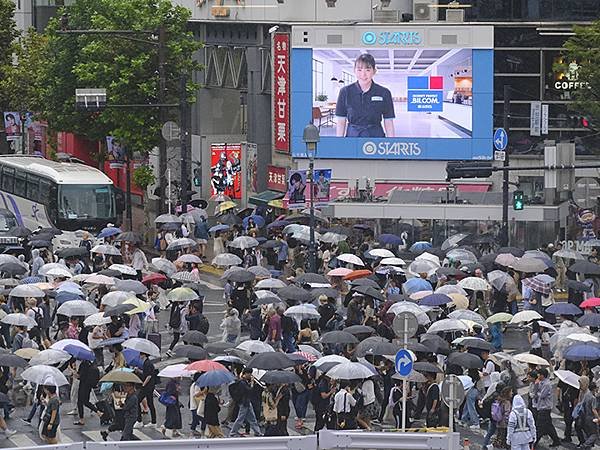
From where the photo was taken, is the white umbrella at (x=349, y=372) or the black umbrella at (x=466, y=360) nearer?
the white umbrella at (x=349, y=372)

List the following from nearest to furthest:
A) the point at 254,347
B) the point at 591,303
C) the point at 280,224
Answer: the point at 254,347 < the point at 591,303 < the point at 280,224

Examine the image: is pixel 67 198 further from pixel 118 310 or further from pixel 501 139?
pixel 118 310

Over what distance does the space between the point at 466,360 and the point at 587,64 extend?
25.5 meters

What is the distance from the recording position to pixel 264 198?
178ft

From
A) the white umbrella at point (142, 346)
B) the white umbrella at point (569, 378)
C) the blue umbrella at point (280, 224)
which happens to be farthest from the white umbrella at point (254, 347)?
the blue umbrella at point (280, 224)

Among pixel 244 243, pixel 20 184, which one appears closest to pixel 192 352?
pixel 244 243

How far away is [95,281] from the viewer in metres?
33.9

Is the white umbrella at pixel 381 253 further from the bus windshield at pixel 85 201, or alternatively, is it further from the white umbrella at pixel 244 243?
the bus windshield at pixel 85 201

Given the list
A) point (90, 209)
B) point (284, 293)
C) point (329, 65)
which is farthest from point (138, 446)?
point (329, 65)

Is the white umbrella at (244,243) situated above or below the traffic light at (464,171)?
below

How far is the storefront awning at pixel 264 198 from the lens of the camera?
5362 cm

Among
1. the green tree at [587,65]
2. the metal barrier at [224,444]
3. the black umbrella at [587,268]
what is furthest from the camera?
the green tree at [587,65]

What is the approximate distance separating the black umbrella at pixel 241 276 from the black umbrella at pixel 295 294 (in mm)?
1875

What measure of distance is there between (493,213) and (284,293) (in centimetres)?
1365
